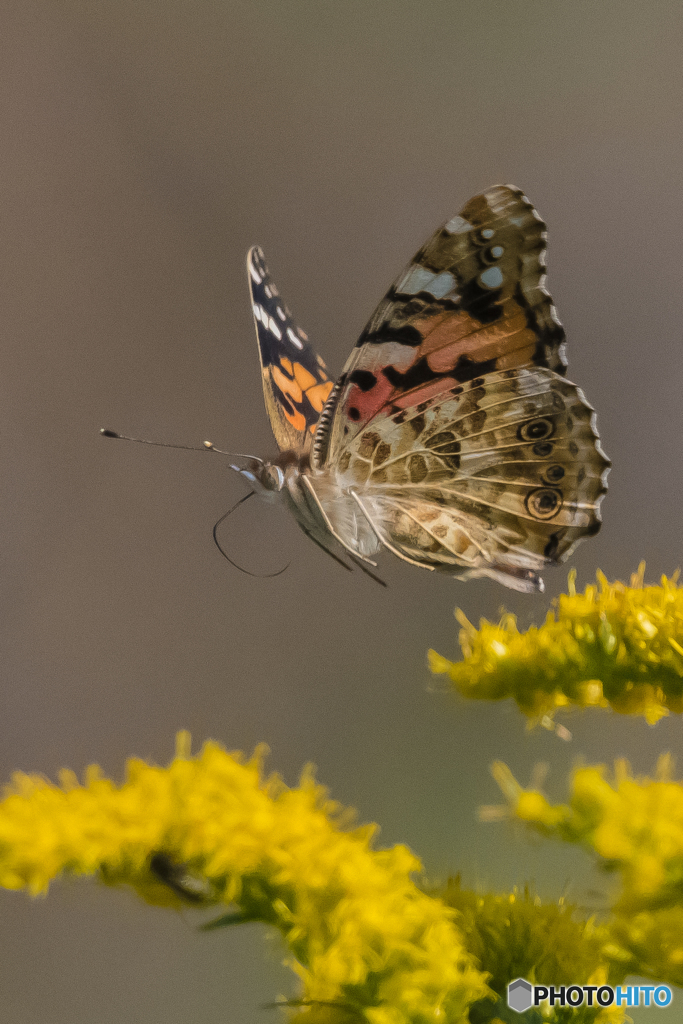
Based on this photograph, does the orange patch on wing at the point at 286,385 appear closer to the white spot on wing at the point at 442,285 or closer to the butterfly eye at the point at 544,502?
the white spot on wing at the point at 442,285

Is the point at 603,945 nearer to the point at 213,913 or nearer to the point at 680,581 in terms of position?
the point at 213,913

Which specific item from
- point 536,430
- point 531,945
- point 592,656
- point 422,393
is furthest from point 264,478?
point 531,945

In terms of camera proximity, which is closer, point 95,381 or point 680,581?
point 680,581

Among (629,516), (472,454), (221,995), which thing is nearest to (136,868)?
(472,454)

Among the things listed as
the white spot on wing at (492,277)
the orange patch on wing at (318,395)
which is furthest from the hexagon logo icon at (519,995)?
the orange patch on wing at (318,395)

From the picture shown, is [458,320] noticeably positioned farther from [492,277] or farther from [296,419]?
[296,419]

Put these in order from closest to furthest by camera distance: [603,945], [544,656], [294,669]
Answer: [603,945] < [544,656] < [294,669]

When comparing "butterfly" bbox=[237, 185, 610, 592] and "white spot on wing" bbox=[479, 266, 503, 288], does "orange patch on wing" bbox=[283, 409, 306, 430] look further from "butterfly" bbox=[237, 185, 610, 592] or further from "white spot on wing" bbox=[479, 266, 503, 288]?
"white spot on wing" bbox=[479, 266, 503, 288]
